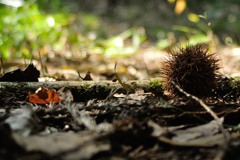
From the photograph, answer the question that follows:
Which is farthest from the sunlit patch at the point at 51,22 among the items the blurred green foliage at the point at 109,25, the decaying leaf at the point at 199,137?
the decaying leaf at the point at 199,137

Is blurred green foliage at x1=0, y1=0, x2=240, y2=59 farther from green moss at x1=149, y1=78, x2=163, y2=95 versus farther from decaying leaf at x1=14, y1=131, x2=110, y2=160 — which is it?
decaying leaf at x1=14, y1=131, x2=110, y2=160

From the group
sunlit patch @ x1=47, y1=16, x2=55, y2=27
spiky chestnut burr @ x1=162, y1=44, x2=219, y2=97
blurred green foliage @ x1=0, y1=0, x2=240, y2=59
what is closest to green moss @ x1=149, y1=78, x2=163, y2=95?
spiky chestnut burr @ x1=162, y1=44, x2=219, y2=97

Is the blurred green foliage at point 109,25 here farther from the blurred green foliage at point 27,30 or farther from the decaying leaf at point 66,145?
the decaying leaf at point 66,145

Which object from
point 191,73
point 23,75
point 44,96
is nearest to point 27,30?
point 23,75

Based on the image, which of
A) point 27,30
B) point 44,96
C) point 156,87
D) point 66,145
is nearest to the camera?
point 66,145

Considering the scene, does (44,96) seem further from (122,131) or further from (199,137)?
(199,137)

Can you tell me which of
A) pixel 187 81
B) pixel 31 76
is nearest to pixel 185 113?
pixel 187 81
